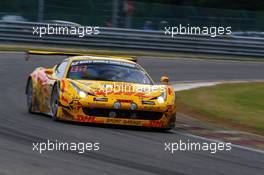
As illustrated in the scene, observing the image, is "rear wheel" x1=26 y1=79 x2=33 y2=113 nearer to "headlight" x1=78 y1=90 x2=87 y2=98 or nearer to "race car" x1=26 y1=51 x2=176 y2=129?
"race car" x1=26 y1=51 x2=176 y2=129

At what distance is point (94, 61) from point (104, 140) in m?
2.97

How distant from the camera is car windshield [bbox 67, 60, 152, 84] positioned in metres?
12.5

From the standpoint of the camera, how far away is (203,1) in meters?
52.7

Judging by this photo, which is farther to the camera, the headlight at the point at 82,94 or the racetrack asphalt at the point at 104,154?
the headlight at the point at 82,94

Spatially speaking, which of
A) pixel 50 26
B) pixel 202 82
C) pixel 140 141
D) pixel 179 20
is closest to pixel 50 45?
pixel 50 26

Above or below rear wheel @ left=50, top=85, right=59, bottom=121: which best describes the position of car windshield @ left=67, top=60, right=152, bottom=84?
above

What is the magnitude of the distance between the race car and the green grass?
1.69 m

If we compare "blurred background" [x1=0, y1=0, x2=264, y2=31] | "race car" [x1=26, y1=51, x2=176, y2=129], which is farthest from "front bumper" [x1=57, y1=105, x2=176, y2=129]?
"blurred background" [x1=0, y1=0, x2=264, y2=31]

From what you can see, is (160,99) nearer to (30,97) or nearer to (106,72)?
(106,72)

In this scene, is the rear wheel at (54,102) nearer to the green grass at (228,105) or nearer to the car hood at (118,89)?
the car hood at (118,89)

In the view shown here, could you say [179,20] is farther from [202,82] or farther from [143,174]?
[143,174]

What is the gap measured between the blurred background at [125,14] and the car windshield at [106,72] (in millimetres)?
20094

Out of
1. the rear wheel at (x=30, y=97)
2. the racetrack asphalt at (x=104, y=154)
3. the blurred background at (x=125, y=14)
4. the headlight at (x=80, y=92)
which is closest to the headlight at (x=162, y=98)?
the racetrack asphalt at (x=104, y=154)

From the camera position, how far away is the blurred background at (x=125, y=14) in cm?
3362
